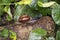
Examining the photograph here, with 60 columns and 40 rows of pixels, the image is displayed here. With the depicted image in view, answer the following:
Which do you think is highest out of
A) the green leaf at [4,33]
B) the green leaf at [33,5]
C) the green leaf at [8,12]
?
the green leaf at [33,5]

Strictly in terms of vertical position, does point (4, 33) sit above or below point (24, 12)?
below

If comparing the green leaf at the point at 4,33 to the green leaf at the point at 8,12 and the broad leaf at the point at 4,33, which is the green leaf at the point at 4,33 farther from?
the green leaf at the point at 8,12

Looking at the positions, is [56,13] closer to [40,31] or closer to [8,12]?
[40,31]

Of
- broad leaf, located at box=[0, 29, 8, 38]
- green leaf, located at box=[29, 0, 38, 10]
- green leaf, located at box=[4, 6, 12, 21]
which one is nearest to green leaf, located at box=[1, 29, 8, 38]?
broad leaf, located at box=[0, 29, 8, 38]

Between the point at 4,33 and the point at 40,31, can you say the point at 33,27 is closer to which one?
the point at 40,31

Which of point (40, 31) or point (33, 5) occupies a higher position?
point (33, 5)

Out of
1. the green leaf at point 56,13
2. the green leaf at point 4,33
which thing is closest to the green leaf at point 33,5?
the green leaf at point 56,13

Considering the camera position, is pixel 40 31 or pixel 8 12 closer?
pixel 40 31

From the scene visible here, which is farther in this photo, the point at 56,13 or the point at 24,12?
the point at 24,12

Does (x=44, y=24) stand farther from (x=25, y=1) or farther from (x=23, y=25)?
(x=25, y=1)

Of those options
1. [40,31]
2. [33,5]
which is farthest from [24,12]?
[40,31]
